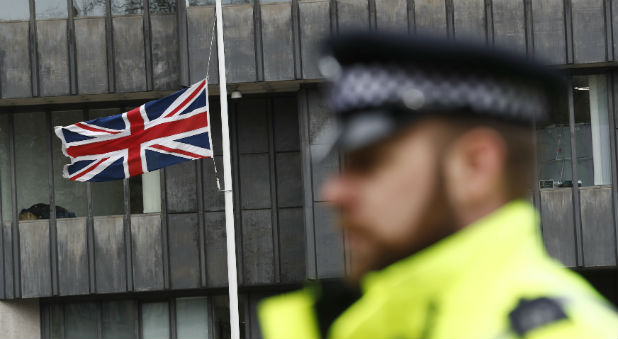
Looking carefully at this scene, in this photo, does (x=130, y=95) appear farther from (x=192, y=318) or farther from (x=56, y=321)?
(x=56, y=321)

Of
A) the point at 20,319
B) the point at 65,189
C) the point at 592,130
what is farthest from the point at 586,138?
the point at 20,319

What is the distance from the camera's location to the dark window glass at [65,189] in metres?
22.7

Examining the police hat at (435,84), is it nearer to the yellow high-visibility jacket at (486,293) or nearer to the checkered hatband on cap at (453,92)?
the checkered hatband on cap at (453,92)

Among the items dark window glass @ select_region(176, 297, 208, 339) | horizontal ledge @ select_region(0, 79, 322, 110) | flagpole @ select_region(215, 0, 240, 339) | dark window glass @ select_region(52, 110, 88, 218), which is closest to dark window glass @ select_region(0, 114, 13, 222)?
horizontal ledge @ select_region(0, 79, 322, 110)

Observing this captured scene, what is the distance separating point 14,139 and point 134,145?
5633 millimetres

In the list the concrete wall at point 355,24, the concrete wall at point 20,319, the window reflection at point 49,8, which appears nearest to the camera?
the concrete wall at point 355,24

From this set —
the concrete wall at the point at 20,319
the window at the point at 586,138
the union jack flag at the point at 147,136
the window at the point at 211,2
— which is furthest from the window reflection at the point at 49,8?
the window at the point at 586,138

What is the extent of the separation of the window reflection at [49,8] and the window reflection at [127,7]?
0.93 meters

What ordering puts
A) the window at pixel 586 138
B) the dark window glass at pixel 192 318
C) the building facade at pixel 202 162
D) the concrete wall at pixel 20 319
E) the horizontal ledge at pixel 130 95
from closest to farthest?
the building facade at pixel 202 162 < the horizontal ledge at pixel 130 95 < the window at pixel 586 138 < the concrete wall at pixel 20 319 < the dark window glass at pixel 192 318

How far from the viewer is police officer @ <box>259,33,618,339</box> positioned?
1.75 m

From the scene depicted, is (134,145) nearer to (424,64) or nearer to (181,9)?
(181,9)

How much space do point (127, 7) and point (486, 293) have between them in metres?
20.6

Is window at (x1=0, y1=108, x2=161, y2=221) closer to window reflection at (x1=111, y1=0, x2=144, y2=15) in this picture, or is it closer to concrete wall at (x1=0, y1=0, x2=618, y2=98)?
window reflection at (x1=111, y1=0, x2=144, y2=15)

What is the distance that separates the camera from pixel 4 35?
853 inches
